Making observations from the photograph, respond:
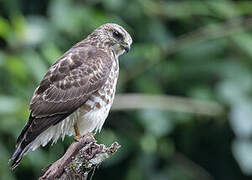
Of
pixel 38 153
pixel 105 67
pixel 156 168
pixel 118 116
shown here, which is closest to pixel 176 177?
pixel 156 168

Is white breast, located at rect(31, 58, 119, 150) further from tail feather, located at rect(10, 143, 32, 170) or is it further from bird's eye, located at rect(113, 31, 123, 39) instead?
bird's eye, located at rect(113, 31, 123, 39)

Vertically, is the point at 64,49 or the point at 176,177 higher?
the point at 64,49

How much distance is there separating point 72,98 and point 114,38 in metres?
0.93

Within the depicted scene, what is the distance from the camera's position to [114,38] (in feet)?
28.5

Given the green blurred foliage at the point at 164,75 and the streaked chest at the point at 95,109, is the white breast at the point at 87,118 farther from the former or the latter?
the green blurred foliage at the point at 164,75

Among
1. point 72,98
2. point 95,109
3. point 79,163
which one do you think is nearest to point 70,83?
point 72,98

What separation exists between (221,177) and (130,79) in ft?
6.97

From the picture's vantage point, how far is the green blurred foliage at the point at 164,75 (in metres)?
10.9

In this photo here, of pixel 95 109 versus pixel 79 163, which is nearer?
pixel 79 163

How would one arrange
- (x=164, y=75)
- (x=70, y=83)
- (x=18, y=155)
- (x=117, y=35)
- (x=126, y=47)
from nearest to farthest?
(x=18, y=155) < (x=70, y=83) < (x=126, y=47) < (x=117, y=35) < (x=164, y=75)

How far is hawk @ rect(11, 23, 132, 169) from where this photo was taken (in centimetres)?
790

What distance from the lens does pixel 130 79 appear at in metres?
11.4

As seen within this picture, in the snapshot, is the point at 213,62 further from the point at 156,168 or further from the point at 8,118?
A: the point at 8,118

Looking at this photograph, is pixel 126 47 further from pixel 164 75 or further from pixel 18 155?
pixel 164 75
